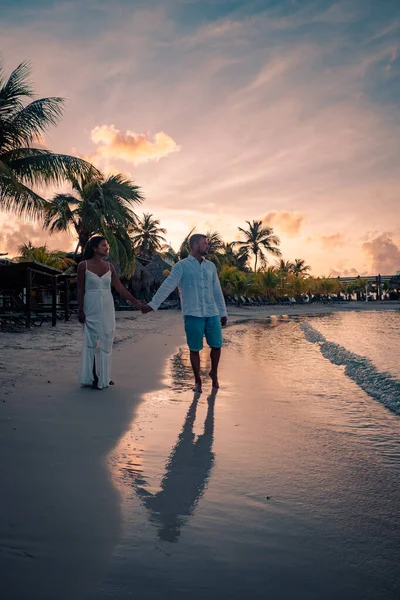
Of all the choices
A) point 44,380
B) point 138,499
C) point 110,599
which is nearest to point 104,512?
point 138,499

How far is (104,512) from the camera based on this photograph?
221cm

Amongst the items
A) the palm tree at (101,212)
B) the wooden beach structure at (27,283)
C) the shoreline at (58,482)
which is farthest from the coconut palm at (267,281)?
the shoreline at (58,482)

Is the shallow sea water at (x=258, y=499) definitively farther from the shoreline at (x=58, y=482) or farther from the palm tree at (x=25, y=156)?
the palm tree at (x=25, y=156)

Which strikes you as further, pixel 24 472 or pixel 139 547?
pixel 24 472

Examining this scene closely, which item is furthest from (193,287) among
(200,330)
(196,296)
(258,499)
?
(258,499)

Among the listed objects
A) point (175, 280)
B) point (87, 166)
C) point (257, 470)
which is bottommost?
point (257, 470)

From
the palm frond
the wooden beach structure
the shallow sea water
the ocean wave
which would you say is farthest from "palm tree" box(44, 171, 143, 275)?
the shallow sea water

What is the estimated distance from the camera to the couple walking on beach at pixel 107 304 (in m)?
5.30

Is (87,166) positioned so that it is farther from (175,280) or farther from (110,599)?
(110,599)

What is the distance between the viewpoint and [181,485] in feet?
8.50

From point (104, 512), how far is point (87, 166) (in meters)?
13.9

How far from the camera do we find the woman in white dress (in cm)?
529

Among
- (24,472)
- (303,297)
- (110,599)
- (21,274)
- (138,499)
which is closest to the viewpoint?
(110,599)

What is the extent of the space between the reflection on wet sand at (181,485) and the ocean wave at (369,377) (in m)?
2.29
